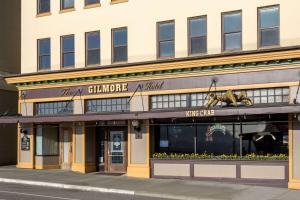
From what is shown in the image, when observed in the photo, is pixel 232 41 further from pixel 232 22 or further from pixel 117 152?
pixel 117 152

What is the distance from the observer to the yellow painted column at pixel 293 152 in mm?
20328

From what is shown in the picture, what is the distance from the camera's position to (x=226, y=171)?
2195cm

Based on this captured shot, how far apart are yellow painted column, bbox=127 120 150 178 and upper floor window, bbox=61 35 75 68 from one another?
4.91 m

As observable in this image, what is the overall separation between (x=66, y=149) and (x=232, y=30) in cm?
1149

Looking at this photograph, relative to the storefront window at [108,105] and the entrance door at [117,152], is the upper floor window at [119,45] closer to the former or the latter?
the storefront window at [108,105]

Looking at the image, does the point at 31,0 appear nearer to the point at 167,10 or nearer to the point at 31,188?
the point at 167,10

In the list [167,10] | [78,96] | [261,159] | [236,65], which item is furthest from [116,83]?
[261,159]

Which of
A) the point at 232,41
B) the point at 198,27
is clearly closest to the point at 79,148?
the point at 198,27

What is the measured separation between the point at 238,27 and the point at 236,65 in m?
1.70

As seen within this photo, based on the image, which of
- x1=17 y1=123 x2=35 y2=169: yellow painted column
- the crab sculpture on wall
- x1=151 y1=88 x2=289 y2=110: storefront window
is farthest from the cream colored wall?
x1=17 y1=123 x2=35 y2=169: yellow painted column

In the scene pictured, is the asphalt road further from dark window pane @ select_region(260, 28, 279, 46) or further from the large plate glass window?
dark window pane @ select_region(260, 28, 279, 46)

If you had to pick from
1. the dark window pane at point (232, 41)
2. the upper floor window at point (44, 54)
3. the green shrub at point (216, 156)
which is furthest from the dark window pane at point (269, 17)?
the upper floor window at point (44, 54)

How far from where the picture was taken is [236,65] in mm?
21656

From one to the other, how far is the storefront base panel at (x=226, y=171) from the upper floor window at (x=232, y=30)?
4812 mm
